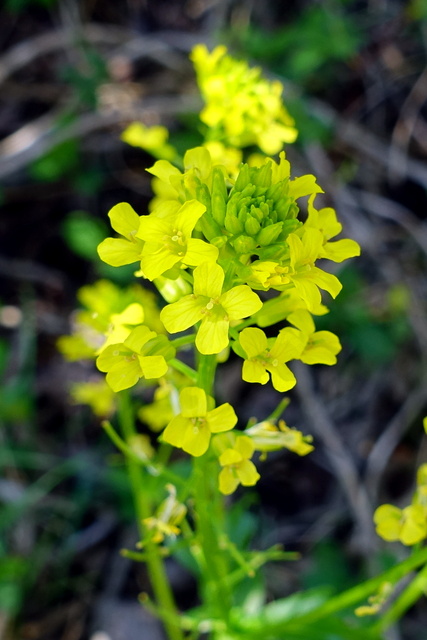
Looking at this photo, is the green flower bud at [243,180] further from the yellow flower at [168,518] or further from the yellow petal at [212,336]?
the yellow flower at [168,518]

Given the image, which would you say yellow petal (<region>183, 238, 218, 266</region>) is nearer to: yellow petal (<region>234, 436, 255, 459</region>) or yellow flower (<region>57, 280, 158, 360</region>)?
yellow petal (<region>234, 436, 255, 459</region>)

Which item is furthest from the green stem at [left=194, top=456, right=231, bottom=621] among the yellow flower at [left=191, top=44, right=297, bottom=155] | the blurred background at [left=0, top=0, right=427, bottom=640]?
the yellow flower at [left=191, top=44, right=297, bottom=155]

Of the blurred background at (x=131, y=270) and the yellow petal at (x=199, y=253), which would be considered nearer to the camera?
the yellow petal at (x=199, y=253)

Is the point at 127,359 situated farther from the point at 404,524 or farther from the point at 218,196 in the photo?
the point at 404,524

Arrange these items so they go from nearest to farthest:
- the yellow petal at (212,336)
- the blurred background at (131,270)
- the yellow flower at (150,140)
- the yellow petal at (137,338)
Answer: the yellow petal at (212,336) → the yellow petal at (137,338) → the yellow flower at (150,140) → the blurred background at (131,270)

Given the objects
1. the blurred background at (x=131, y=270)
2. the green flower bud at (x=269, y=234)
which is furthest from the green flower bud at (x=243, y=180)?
the blurred background at (x=131, y=270)

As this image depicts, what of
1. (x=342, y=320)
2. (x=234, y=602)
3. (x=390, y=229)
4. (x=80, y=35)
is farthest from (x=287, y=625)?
(x=80, y=35)

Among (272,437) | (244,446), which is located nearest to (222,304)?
(244,446)
